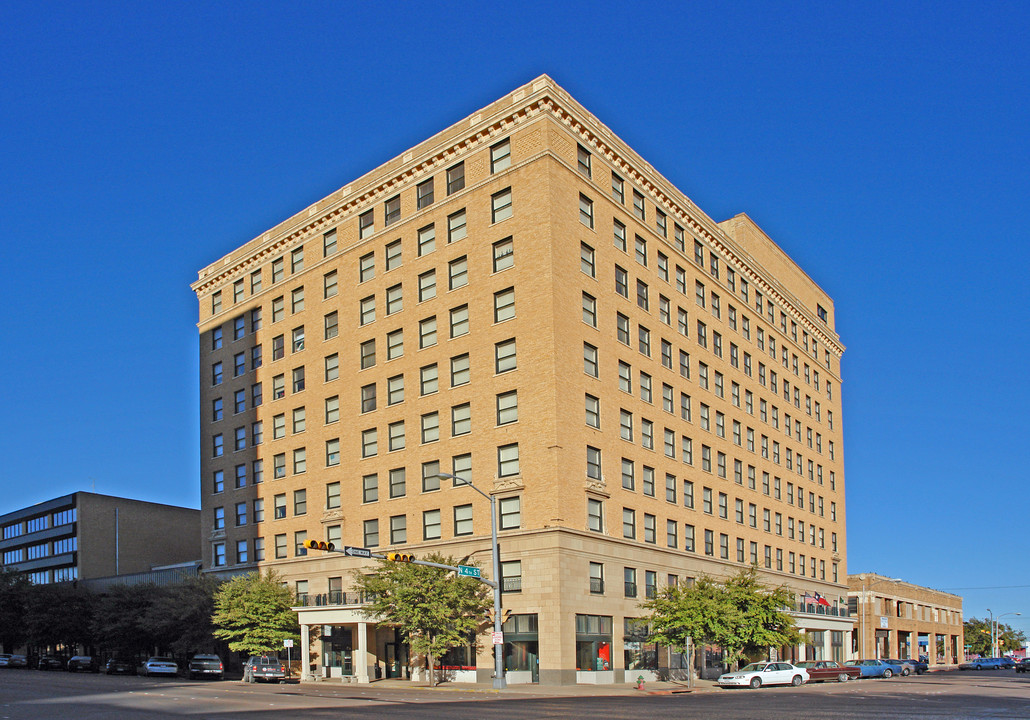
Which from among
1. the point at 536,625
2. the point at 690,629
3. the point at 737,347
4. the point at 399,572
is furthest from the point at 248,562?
the point at 737,347

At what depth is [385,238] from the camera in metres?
63.1

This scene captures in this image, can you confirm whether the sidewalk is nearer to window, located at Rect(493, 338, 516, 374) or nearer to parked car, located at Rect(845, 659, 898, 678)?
window, located at Rect(493, 338, 516, 374)

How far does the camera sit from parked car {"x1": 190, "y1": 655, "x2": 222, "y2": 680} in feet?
207

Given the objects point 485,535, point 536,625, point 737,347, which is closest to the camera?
point 536,625

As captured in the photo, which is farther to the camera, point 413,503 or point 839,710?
point 413,503

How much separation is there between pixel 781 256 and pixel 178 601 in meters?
58.1

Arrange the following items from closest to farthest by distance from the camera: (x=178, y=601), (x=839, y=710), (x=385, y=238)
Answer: (x=839, y=710)
(x=385, y=238)
(x=178, y=601)

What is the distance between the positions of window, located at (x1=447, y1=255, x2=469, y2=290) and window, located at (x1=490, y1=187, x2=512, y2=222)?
316cm

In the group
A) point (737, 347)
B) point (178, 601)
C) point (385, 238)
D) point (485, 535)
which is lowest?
point (178, 601)

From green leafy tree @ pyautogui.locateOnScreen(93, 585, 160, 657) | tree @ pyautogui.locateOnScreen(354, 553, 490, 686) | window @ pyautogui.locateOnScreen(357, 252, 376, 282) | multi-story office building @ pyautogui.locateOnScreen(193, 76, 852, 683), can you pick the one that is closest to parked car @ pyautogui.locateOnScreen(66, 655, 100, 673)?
green leafy tree @ pyautogui.locateOnScreen(93, 585, 160, 657)

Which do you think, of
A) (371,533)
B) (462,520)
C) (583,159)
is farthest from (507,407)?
(583,159)

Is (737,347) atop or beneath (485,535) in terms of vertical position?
atop

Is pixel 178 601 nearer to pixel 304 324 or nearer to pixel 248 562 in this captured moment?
pixel 248 562

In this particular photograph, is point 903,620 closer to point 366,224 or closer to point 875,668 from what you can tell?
point 875,668
